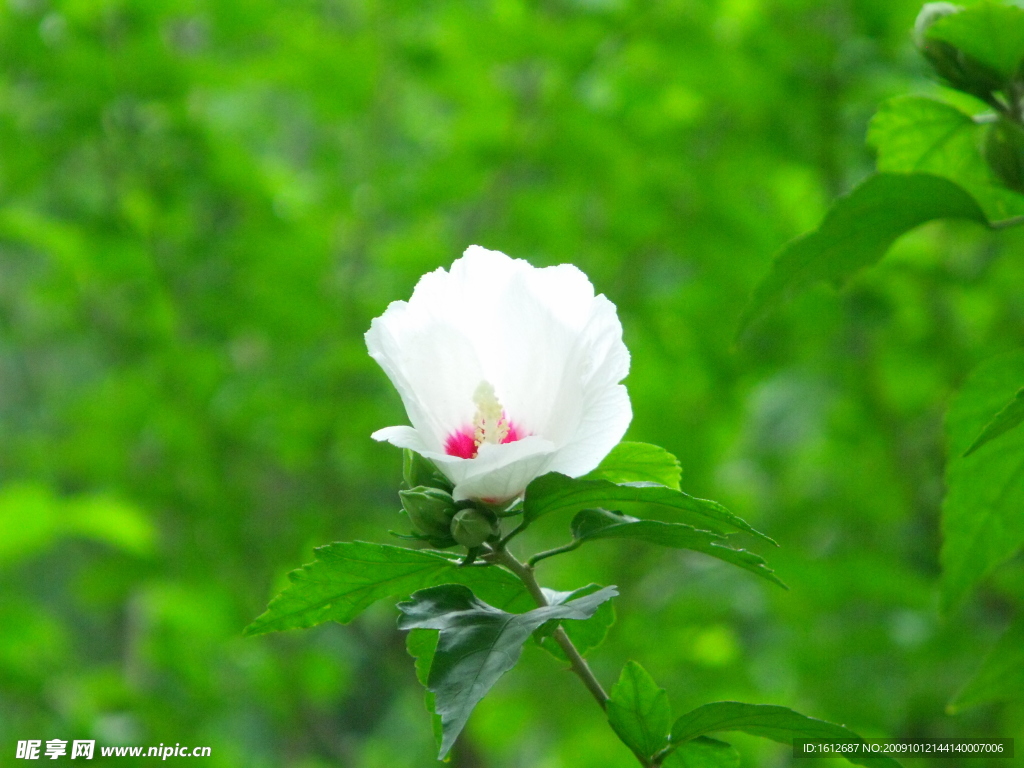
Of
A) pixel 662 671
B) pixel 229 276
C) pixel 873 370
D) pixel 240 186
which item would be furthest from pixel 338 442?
pixel 873 370

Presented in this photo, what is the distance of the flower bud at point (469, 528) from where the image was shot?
0.39 metres

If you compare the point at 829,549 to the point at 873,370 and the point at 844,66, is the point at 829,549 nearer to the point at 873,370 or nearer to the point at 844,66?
the point at 873,370

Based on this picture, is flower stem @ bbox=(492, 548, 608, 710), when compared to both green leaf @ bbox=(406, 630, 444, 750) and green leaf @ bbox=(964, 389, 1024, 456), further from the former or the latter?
green leaf @ bbox=(964, 389, 1024, 456)

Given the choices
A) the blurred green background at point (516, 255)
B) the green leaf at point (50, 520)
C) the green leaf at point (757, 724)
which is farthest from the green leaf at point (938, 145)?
the green leaf at point (50, 520)

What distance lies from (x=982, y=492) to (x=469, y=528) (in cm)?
31

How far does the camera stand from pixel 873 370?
1.45 metres

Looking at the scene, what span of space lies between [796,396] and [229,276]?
0.84 meters

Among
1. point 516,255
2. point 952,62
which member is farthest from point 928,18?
point 516,255

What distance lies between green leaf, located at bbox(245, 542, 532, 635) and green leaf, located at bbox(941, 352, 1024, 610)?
0.94 ft

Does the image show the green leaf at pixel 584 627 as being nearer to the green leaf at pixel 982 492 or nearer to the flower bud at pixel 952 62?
the green leaf at pixel 982 492

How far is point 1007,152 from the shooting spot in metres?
0.51

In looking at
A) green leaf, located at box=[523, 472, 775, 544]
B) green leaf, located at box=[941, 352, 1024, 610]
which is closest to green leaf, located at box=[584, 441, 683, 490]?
green leaf, located at box=[523, 472, 775, 544]

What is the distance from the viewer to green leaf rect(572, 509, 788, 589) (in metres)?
0.38

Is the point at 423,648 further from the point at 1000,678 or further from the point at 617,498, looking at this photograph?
the point at 1000,678
